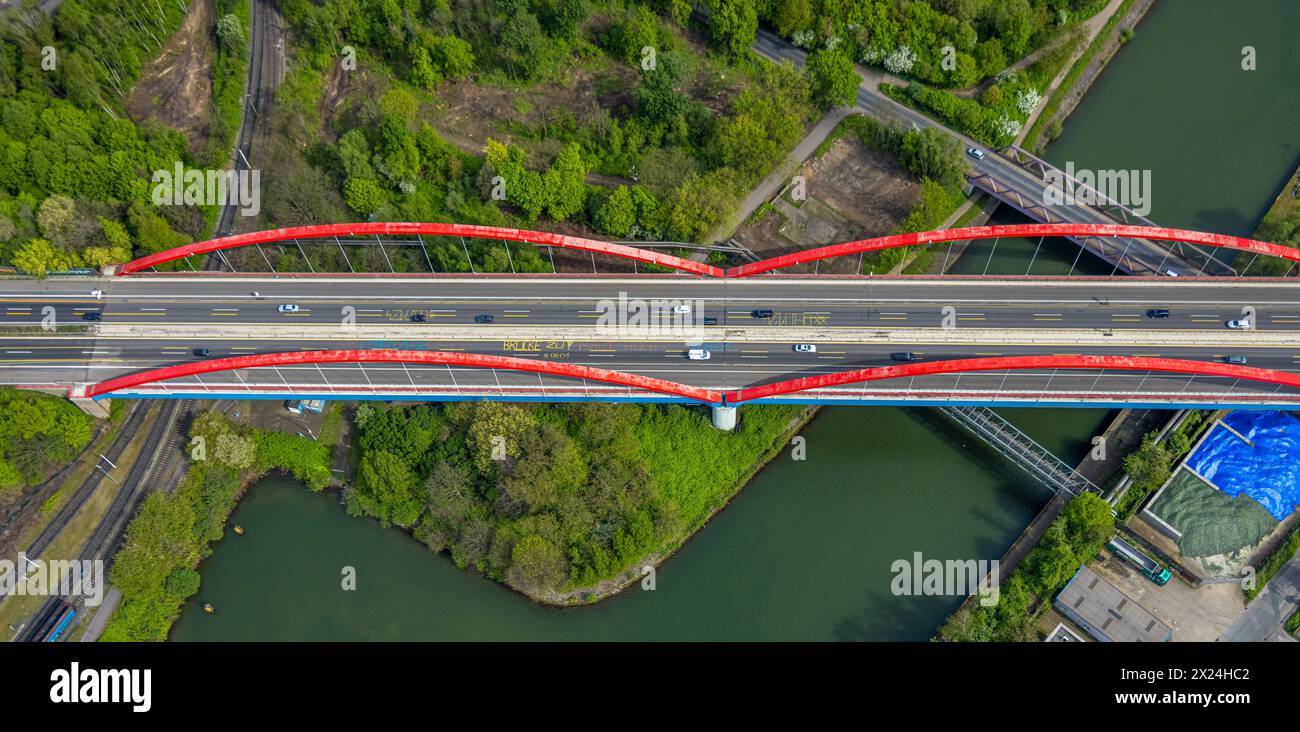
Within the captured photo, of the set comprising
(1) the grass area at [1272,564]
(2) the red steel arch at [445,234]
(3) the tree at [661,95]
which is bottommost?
(1) the grass area at [1272,564]

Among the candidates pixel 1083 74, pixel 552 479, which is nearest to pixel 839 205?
pixel 1083 74

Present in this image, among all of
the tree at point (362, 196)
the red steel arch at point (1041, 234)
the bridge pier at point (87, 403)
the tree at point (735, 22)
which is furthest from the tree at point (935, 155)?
the bridge pier at point (87, 403)

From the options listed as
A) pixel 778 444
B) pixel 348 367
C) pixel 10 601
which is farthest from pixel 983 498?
pixel 10 601

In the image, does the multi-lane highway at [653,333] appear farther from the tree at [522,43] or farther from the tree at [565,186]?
the tree at [522,43]

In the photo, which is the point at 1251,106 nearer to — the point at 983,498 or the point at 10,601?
the point at 983,498

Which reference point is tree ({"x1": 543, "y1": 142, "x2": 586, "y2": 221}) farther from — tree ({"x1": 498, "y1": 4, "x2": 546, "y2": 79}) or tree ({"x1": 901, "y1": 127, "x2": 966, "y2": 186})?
tree ({"x1": 901, "y1": 127, "x2": 966, "y2": 186})

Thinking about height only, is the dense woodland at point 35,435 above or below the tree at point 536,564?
above
